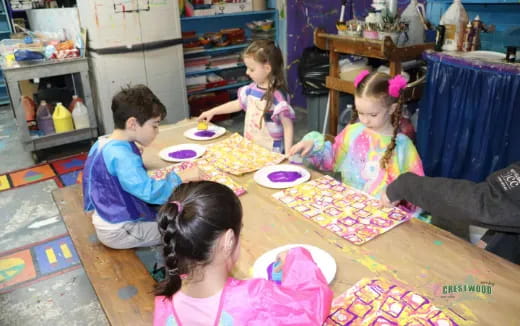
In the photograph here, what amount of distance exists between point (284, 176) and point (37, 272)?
1778 millimetres

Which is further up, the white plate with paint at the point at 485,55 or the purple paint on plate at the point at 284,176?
the white plate with paint at the point at 485,55

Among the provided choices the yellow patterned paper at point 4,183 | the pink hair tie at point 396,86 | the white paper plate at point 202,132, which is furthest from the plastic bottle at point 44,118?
the pink hair tie at point 396,86

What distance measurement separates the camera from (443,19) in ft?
10.3

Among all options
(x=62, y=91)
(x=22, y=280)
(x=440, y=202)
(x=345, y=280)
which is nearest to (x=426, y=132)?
(x=440, y=202)

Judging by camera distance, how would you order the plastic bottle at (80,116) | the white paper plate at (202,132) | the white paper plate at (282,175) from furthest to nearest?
the plastic bottle at (80,116) < the white paper plate at (202,132) < the white paper plate at (282,175)

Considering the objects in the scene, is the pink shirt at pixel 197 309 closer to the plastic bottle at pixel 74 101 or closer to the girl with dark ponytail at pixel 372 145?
the girl with dark ponytail at pixel 372 145

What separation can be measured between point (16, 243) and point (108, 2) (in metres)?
2.34

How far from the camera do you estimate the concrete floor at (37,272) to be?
2.25m

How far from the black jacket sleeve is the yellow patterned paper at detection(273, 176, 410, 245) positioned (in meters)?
0.16

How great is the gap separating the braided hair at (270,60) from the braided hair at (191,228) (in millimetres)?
1620

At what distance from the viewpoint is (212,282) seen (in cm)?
98

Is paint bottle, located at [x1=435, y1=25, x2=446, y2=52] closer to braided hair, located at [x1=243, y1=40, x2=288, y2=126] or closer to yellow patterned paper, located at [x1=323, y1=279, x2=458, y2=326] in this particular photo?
braided hair, located at [x1=243, y1=40, x2=288, y2=126]

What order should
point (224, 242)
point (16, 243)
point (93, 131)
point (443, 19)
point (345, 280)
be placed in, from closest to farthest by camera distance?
point (224, 242) < point (345, 280) < point (16, 243) < point (443, 19) < point (93, 131)

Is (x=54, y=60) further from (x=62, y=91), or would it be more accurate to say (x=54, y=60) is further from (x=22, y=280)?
(x=22, y=280)
